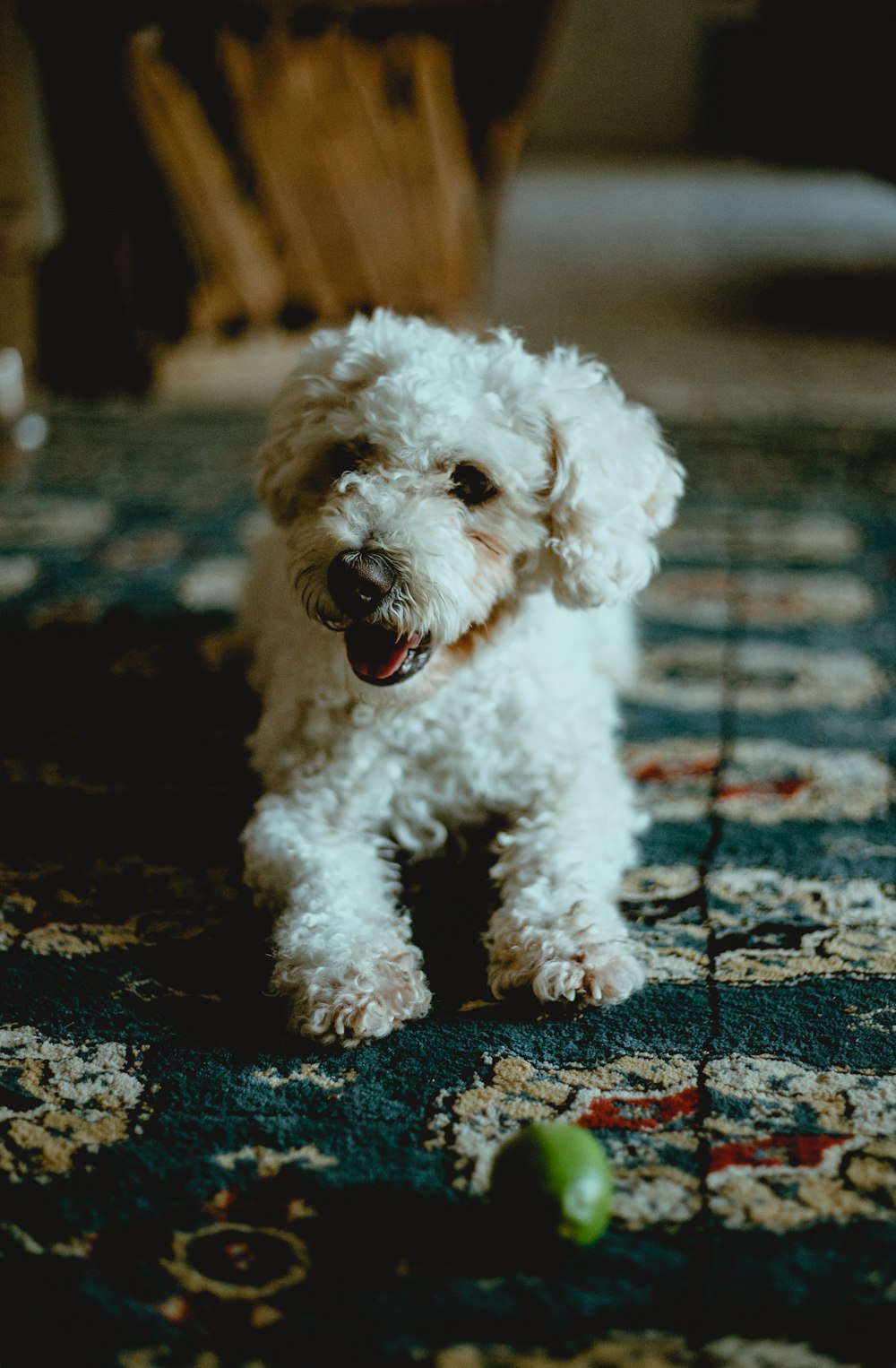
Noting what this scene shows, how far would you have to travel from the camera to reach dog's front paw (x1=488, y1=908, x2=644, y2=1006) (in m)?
1.27

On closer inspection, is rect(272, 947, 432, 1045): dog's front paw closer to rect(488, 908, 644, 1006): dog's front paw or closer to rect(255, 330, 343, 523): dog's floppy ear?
rect(488, 908, 644, 1006): dog's front paw

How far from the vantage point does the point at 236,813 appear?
1.71 m

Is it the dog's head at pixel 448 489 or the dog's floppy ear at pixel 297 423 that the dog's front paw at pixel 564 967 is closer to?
the dog's head at pixel 448 489

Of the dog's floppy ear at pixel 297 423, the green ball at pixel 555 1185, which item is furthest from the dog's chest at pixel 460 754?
the green ball at pixel 555 1185

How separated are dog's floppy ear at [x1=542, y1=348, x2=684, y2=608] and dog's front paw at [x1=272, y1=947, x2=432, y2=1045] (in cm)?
51

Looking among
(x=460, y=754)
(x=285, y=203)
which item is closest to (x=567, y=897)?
(x=460, y=754)

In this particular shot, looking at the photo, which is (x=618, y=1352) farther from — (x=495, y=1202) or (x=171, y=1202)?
(x=171, y=1202)

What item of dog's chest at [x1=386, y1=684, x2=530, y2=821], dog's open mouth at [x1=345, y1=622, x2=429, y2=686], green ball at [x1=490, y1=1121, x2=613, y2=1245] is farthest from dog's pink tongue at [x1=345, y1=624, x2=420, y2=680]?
green ball at [x1=490, y1=1121, x2=613, y2=1245]

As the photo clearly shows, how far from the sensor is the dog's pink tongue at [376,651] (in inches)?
54.7

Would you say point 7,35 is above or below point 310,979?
above

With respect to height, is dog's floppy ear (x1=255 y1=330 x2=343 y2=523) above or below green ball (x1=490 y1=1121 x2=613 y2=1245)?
above

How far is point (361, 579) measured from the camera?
1322 millimetres

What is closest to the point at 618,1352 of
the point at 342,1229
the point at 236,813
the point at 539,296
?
the point at 342,1229

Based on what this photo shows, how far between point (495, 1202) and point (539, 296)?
4.88 meters
